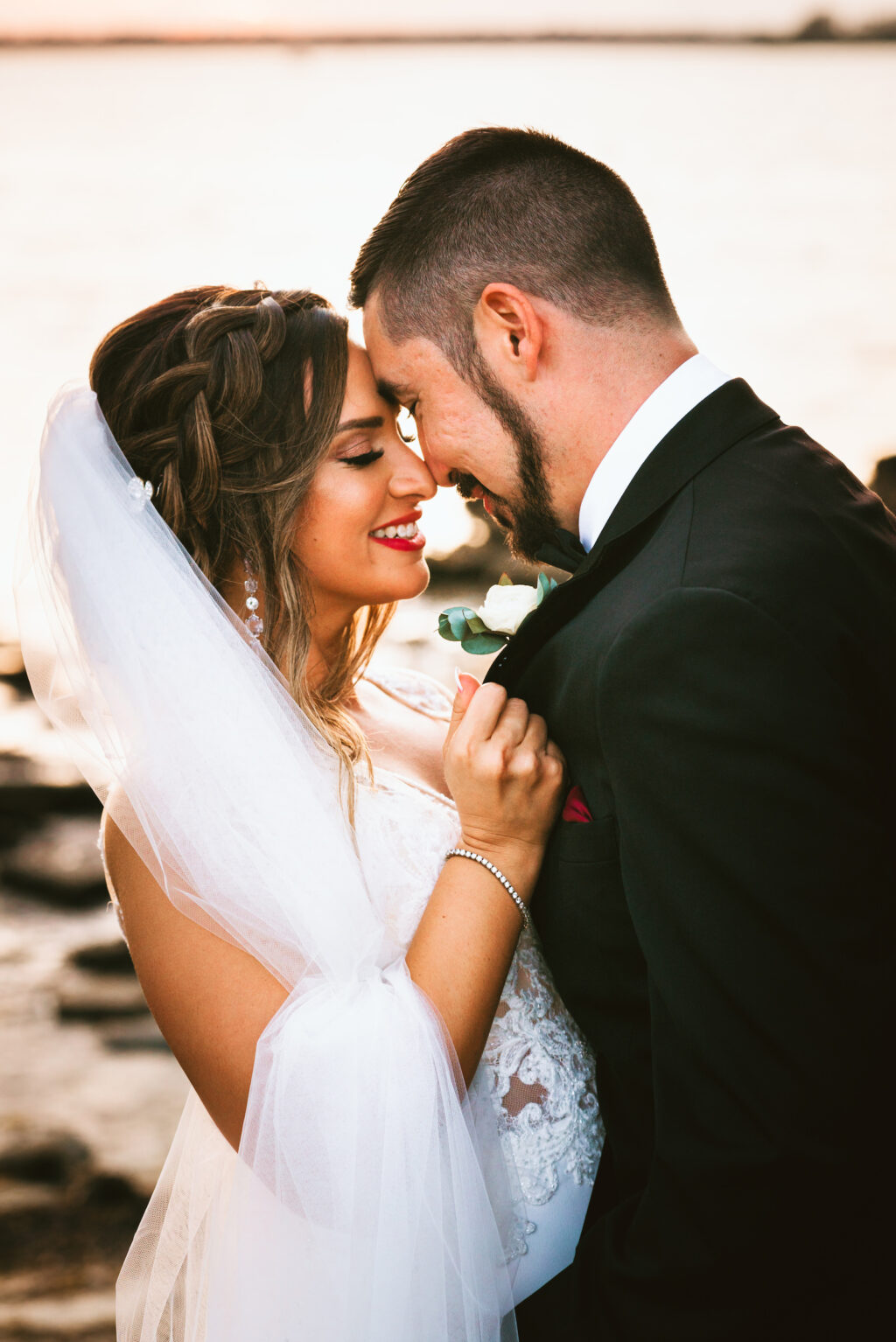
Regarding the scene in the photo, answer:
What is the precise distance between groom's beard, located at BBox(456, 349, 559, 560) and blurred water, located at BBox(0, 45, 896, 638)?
2.88 m

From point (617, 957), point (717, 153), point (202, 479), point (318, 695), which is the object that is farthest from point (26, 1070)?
point (717, 153)

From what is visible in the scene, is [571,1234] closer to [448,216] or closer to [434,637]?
[448,216]

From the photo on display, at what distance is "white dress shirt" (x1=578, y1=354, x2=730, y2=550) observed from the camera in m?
1.86

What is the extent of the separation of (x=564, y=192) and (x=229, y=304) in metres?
0.82

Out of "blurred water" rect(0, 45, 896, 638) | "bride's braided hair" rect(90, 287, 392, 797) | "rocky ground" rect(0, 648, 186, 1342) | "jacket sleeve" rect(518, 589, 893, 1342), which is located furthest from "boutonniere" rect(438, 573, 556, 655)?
"rocky ground" rect(0, 648, 186, 1342)

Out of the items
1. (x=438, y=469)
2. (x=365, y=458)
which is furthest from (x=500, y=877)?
(x=365, y=458)

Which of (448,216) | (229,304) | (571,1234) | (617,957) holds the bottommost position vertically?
(571,1234)

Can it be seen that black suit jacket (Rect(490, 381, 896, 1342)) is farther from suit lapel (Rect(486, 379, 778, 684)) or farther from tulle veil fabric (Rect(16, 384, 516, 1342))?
tulle veil fabric (Rect(16, 384, 516, 1342))

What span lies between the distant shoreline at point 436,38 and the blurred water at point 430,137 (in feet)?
0.18

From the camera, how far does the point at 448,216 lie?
2.12m

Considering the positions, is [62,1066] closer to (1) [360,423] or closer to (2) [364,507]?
(2) [364,507]

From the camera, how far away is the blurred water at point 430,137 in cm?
536

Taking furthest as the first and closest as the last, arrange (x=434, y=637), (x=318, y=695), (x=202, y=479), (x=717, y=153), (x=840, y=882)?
(x=434, y=637) → (x=717, y=153) → (x=318, y=695) → (x=202, y=479) → (x=840, y=882)

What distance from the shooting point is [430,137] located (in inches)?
179
